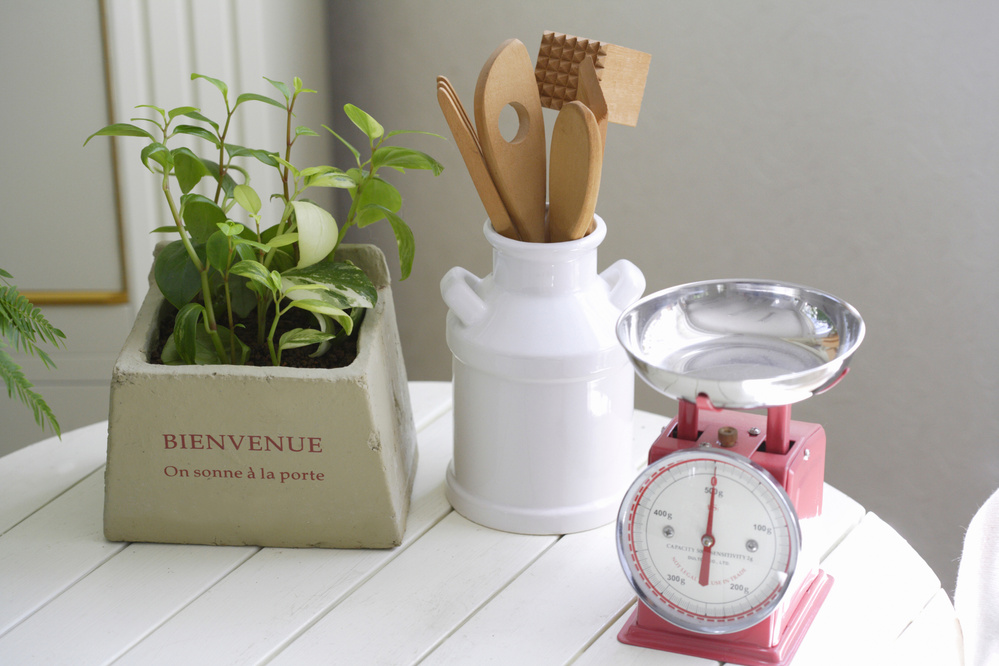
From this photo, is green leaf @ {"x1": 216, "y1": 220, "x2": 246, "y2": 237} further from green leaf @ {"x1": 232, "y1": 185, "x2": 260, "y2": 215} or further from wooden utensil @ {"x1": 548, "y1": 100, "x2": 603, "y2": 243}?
wooden utensil @ {"x1": 548, "y1": 100, "x2": 603, "y2": 243}

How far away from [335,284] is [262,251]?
9cm

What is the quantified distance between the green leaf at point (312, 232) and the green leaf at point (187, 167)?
9cm

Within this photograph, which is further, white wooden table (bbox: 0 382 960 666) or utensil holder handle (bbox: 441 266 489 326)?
utensil holder handle (bbox: 441 266 489 326)

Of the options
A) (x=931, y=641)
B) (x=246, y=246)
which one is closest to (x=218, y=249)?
(x=246, y=246)

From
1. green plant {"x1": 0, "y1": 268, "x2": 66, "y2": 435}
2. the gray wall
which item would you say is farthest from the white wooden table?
the gray wall

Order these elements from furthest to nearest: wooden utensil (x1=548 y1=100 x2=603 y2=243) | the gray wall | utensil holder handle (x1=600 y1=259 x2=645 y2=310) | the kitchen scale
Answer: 1. the gray wall
2. utensil holder handle (x1=600 y1=259 x2=645 y2=310)
3. wooden utensil (x1=548 y1=100 x2=603 y2=243)
4. the kitchen scale

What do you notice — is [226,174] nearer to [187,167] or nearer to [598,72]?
[187,167]

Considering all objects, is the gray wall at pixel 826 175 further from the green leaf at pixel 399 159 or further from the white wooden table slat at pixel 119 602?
the white wooden table slat at pixel 119 602

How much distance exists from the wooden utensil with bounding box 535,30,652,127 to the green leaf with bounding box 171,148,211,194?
1.01 feet

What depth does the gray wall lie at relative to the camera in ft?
4.69

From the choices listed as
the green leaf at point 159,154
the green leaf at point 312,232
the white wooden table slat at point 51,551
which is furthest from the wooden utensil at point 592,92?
the white wooden table slat at point 51,551

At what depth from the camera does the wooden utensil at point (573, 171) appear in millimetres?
812

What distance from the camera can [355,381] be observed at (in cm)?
85

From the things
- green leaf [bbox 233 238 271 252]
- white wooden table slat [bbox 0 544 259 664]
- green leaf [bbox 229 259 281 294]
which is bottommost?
white wooden table slat [bbox 0 544 259 664]
